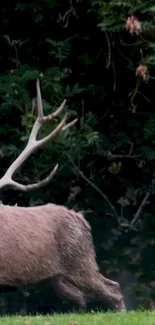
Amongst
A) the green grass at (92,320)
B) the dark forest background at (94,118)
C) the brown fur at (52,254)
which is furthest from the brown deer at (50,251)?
the dark forest background at (94,118)

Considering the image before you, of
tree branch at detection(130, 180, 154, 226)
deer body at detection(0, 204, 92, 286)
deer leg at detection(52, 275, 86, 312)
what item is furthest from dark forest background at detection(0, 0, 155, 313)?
deer body at detection(0, 204, 92, 286)

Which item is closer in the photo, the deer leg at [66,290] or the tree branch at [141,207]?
the deer leg at [66,290]

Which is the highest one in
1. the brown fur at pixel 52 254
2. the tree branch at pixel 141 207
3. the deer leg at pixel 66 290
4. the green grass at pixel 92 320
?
the green grass at pixel 92 320

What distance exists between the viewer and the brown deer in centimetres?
911

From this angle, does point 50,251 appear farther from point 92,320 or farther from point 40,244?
point 92,320

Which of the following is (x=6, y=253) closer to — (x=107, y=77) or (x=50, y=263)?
(x=50, y=263)

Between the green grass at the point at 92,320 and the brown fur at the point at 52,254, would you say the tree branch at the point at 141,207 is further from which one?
the green grass at the point at 92,320

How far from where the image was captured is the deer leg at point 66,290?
939cm

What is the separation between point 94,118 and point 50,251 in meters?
2.67

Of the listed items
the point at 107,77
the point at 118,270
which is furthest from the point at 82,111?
the point at 118,270

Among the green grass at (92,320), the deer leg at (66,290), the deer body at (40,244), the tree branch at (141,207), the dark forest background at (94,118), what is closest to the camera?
the green grass at (92,320)

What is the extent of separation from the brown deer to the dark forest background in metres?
1.43

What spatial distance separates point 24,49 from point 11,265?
3.69m

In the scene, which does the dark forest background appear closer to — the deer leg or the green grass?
the deer leg
